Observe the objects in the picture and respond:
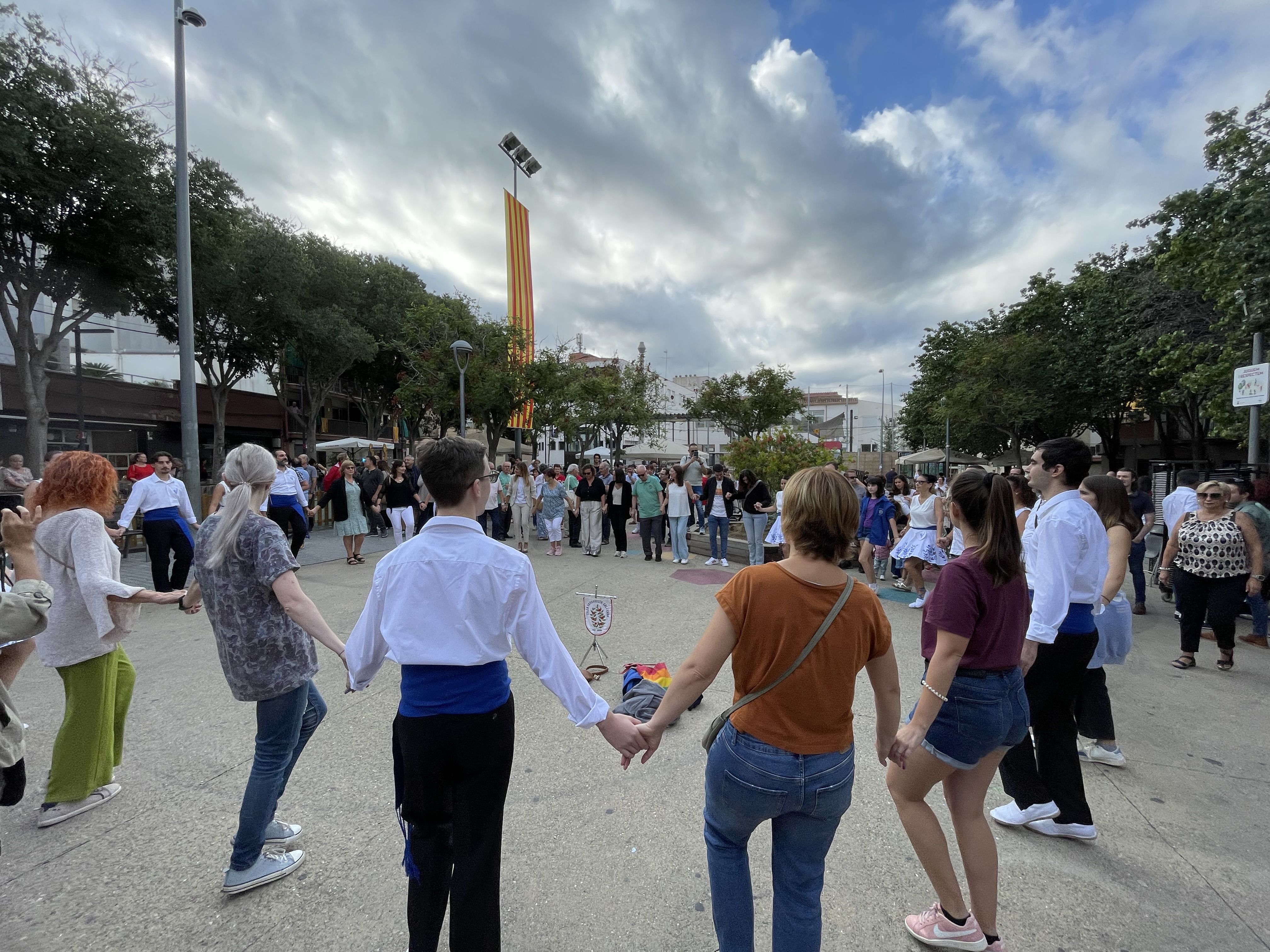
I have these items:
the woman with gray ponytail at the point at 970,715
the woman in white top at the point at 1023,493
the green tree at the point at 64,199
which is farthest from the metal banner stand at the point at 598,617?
the green tree at the point at 64,199

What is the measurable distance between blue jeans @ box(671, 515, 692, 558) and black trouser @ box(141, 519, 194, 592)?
276 inches

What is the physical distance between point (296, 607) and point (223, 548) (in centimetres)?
37

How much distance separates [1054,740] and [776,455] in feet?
31.2

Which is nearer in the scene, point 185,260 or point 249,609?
point 249,609

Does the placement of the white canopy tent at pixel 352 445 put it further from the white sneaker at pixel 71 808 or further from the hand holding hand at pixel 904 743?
the hand holding hand at pixel 904 743

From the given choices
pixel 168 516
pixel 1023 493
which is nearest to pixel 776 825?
pixel 1023 493

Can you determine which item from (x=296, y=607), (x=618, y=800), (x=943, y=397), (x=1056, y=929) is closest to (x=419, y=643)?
(x=296, y=607)

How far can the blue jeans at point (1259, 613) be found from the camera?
6082 millimetres

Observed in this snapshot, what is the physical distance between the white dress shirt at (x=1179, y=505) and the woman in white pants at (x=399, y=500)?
34.6 feet

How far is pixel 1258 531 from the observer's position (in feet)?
18.8

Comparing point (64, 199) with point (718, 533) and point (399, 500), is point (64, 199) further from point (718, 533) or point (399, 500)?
point (718, 533)

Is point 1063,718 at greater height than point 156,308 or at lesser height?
lesser

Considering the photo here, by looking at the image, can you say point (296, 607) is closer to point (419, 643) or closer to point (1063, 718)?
point (419, 643)

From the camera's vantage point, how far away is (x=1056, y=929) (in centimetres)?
230
